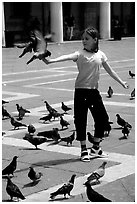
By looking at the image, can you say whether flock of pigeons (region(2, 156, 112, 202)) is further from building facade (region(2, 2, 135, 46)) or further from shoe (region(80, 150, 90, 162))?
building facade (region(2, 2, 135, 46))

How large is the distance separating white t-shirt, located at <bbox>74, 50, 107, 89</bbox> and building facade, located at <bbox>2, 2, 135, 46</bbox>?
2416 cm

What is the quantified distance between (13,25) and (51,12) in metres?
3.42

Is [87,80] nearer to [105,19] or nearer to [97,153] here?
[97,153]

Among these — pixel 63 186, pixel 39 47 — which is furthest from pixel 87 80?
pixel 63 186

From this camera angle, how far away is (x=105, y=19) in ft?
124

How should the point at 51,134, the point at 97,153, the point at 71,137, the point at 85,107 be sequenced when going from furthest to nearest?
1. the point at 51,134
2. the point at 71,137
3. the point at 97,153
4. the point at 85,107

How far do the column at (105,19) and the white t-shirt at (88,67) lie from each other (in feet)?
104

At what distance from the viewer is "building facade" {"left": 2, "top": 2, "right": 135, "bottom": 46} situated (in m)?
34.2

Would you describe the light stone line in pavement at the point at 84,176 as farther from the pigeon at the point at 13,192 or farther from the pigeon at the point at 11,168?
the pigeon at the point at 11,168

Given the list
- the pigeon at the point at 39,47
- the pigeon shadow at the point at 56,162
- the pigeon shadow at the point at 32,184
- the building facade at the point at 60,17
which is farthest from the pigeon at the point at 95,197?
the building facade at the point at 60,17

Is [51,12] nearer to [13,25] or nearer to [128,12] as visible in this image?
[13,25]

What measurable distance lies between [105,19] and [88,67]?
31926 millimetres

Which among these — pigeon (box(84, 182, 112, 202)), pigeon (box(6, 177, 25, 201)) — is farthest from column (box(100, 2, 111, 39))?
pigeon (box(84, 182, 112, 202))

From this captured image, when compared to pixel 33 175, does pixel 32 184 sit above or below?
below
